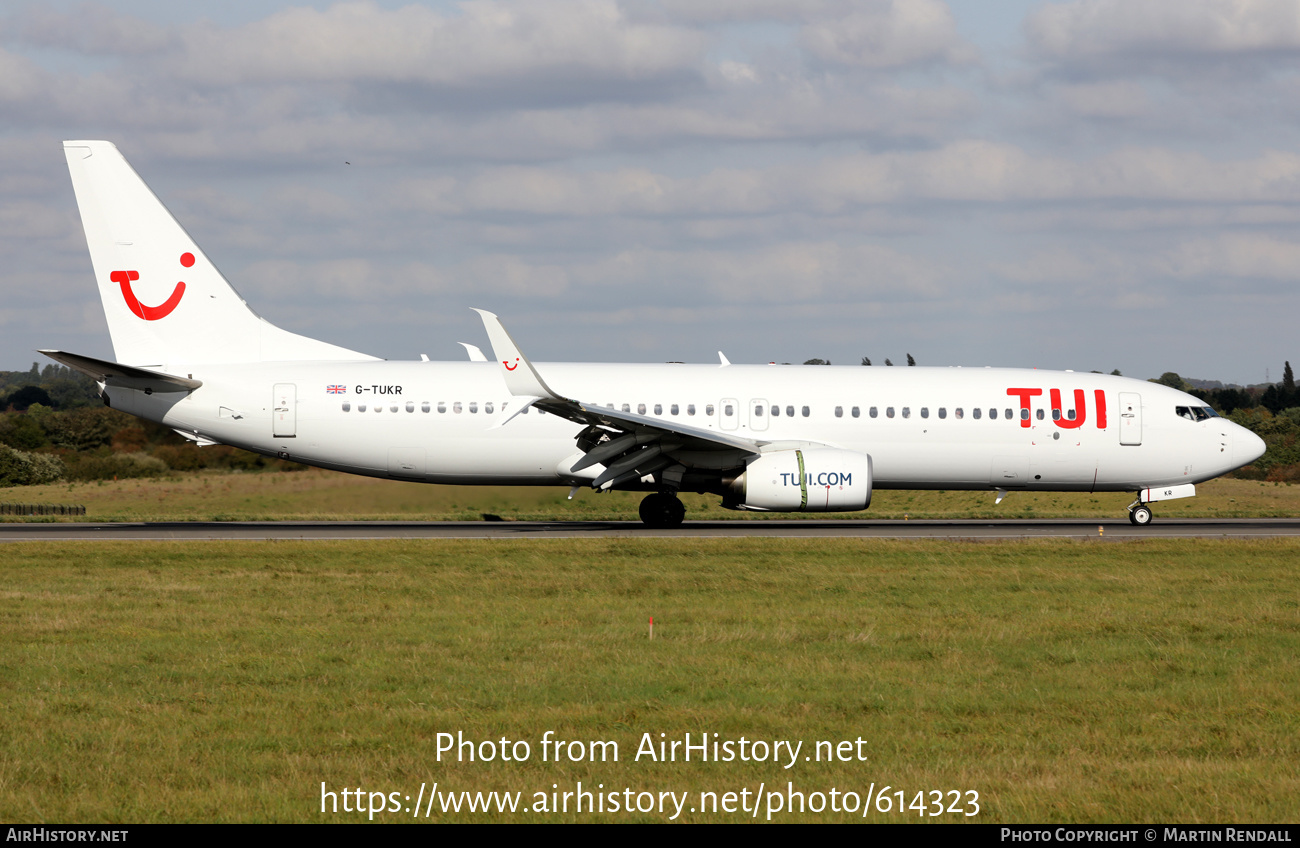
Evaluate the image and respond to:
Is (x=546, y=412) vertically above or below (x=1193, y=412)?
below

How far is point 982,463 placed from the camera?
27453 mm

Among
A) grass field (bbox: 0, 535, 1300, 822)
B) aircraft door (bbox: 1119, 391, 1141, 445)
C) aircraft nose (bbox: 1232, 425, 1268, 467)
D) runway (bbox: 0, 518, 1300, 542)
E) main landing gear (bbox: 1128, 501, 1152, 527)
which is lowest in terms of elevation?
grass field (bbox: 0, 535, 1300, 822)

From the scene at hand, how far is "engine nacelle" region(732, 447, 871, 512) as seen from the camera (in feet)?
81.4

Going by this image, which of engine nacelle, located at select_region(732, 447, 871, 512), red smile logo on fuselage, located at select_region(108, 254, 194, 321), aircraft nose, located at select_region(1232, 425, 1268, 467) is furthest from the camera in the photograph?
aircraft nose, located at select_region(1232, 425, 1268, 467)

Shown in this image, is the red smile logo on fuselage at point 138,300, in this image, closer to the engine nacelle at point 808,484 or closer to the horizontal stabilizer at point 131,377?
the horizontal stabilizer at point 131,377

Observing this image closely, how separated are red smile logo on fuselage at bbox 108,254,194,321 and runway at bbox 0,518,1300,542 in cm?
480

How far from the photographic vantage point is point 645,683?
418 inches

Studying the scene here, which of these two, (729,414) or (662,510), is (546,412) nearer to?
(662,510)

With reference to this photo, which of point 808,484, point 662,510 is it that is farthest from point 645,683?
point 662,510

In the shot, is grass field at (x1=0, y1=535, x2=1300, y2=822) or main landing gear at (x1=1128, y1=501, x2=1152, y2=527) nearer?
grass field at (x1=0, y1=535, x2=1300, y2=822)

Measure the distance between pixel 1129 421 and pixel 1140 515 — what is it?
2.40m

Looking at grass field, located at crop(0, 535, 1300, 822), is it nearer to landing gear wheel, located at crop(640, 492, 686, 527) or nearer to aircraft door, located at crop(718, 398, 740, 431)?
landing gear wheel, located at crop(640, 492, 686, 527)

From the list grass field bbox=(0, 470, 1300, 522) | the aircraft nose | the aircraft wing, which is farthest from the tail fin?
the aircraft nose

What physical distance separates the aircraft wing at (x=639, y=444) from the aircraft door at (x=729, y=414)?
0.85 feet
